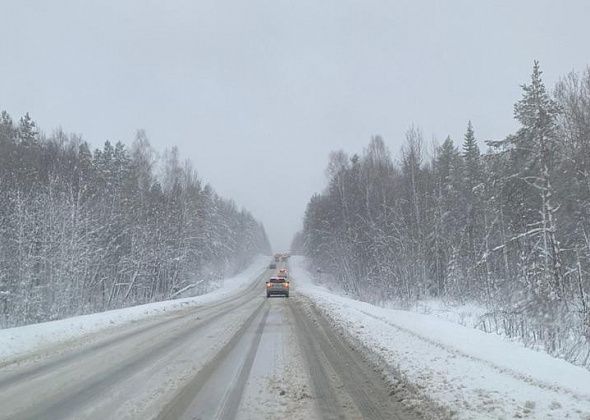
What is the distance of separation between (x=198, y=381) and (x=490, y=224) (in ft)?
113

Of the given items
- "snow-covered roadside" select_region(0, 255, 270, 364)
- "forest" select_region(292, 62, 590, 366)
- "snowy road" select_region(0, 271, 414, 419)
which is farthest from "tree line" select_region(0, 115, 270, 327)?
"forest" select_region(292, 62, 590, 366)

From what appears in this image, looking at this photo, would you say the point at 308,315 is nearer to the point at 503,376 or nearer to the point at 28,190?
the point at 503,376

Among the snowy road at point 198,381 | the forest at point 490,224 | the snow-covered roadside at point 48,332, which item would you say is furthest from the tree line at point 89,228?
the forest at point 490,224

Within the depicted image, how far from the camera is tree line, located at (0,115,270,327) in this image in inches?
995

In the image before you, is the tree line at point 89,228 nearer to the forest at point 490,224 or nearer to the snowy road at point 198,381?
the snowy road at point 198,381

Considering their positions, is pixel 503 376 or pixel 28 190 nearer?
pixel 503 376

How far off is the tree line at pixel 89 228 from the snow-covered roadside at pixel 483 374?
719 inches

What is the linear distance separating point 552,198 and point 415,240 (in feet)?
39.7

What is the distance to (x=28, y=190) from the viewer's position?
29031mm

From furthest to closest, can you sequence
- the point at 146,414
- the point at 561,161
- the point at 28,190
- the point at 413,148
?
1. the point at 413,148
2. the point at 28,190
3. the point at 561,161
4. the point at 146,414

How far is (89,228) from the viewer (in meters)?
30.5

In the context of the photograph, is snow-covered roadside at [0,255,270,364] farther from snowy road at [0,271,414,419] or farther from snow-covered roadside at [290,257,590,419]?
snow-covered roadside at [290,257,590,419]

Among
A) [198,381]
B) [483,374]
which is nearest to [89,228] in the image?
[198,381]

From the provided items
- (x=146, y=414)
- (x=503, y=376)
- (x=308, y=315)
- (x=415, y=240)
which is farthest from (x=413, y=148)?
(x=146, y=414)
